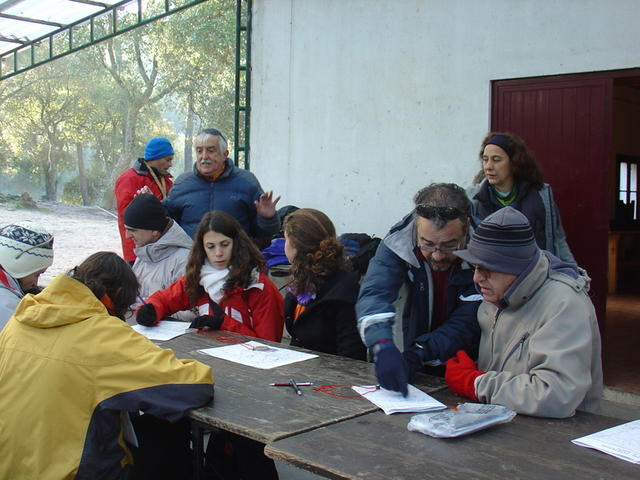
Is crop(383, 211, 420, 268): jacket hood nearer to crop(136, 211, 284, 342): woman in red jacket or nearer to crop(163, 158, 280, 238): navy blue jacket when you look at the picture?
crop(136, 211, 284, 342): woman in red jacket

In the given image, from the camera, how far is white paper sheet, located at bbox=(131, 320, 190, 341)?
11.3 ft

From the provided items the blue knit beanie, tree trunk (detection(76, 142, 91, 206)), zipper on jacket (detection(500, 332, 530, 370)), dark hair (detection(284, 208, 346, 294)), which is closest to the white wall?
the blue knit beanie

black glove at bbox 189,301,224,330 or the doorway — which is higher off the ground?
the doorway

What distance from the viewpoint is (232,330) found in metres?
3.64

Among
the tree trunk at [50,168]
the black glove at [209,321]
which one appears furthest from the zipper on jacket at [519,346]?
the tree trunk at [50,168]

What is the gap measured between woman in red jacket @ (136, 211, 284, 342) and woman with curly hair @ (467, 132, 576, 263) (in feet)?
4.38

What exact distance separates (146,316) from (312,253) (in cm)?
94

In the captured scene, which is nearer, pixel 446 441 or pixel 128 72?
pixel 446 441

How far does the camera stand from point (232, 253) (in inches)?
146

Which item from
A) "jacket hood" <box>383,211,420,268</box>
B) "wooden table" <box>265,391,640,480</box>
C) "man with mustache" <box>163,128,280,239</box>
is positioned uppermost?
"man with mustache" <box>163,128,280,239</box>

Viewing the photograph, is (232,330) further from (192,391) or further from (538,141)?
(538,141)

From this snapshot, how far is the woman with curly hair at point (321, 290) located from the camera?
3.24 meters

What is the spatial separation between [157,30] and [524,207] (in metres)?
17.8

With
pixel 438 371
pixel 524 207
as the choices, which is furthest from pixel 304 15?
pixel 438 371
